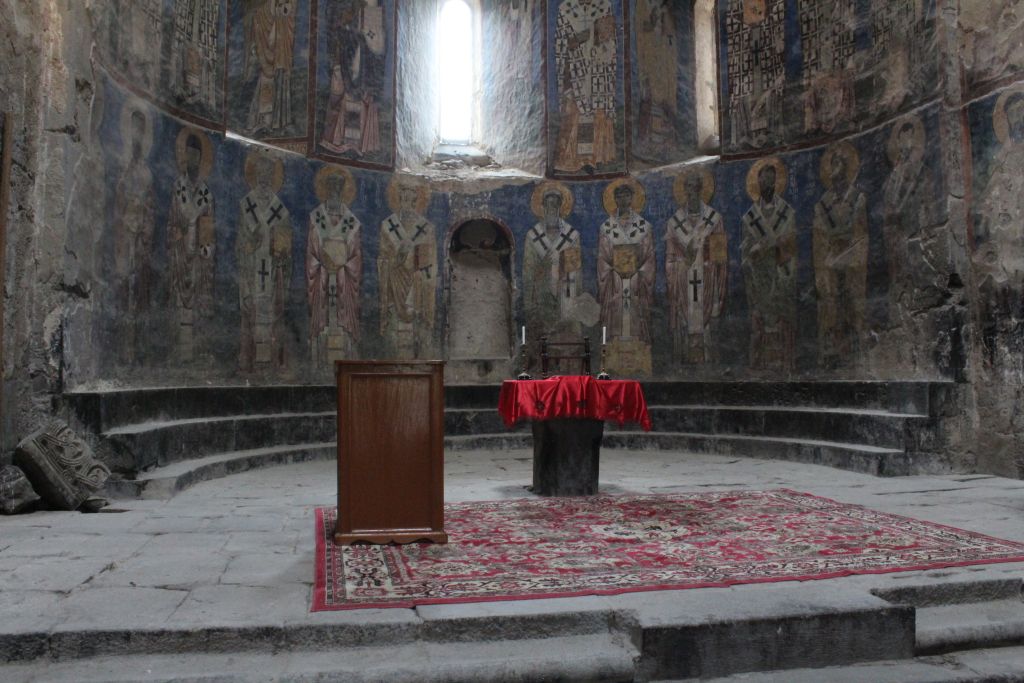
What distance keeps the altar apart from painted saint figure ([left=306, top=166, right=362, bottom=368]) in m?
4.58

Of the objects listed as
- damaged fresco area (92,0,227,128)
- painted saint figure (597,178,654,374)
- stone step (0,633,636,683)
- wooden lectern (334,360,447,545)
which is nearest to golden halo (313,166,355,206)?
damaged fresco area (92,0,227,128)

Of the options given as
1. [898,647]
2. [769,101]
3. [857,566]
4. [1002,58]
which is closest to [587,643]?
[898,647]

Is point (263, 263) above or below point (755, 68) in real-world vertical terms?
below

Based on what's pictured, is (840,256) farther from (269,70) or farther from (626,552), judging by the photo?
(269,70)

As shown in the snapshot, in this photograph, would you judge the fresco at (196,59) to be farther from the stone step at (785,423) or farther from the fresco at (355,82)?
the stone step at (785,423)

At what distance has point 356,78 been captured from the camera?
10477 mm

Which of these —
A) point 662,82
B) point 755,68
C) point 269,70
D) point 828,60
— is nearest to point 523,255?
point 662,82

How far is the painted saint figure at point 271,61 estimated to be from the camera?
32.1 ft

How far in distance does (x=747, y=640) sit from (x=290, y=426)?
705 centimetres

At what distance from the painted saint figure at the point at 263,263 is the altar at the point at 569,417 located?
4525 millimetres

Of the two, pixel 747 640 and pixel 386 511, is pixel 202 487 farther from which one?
pixel 747 640

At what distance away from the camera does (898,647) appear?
2.99 meters

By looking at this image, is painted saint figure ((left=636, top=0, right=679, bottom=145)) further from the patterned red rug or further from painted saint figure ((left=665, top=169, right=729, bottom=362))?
the patterned red rug

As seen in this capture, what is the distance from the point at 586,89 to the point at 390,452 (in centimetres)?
834
